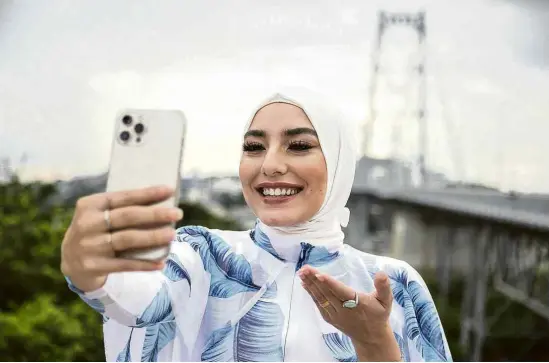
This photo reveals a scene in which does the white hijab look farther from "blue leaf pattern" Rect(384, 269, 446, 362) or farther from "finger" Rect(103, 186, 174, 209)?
"finger" Rect(103, 186, 174, 209)

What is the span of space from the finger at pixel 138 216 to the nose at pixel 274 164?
0.86 feet

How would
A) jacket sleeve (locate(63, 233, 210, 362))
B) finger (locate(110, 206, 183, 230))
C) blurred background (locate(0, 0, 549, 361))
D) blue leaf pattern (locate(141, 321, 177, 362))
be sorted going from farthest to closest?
blurred background (locate(0, 0, 549, 361)) → blue leaf pattern (locate(141, 321, 177, 362)) → jacket sleeve (locate(63, 233, 210, 362)) → finger (locate(110, 206, 183, 230))

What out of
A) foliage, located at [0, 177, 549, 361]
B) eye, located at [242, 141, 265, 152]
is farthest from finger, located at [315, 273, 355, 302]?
foliage, located at [0, 177, 549, 361]

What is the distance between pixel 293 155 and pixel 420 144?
44 centimetres

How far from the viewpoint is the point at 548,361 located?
1.27m

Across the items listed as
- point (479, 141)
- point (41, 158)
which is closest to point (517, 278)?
point (479, 141)

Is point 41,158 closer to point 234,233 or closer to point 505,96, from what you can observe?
point 234,233

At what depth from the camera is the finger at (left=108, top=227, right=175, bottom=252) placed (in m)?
0.72

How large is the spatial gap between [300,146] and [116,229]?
340 mm

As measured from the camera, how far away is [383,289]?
0.82m

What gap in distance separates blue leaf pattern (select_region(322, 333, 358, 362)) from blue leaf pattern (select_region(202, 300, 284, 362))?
8 cm

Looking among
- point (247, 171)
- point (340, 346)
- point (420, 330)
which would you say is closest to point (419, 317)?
point (420, 330)

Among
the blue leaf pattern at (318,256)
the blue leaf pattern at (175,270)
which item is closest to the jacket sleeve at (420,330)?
the blue leaf pattern at (318,256)

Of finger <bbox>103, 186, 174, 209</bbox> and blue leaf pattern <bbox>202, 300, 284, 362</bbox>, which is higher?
finger <bbox>103, 186, 174, 209</bbox>
